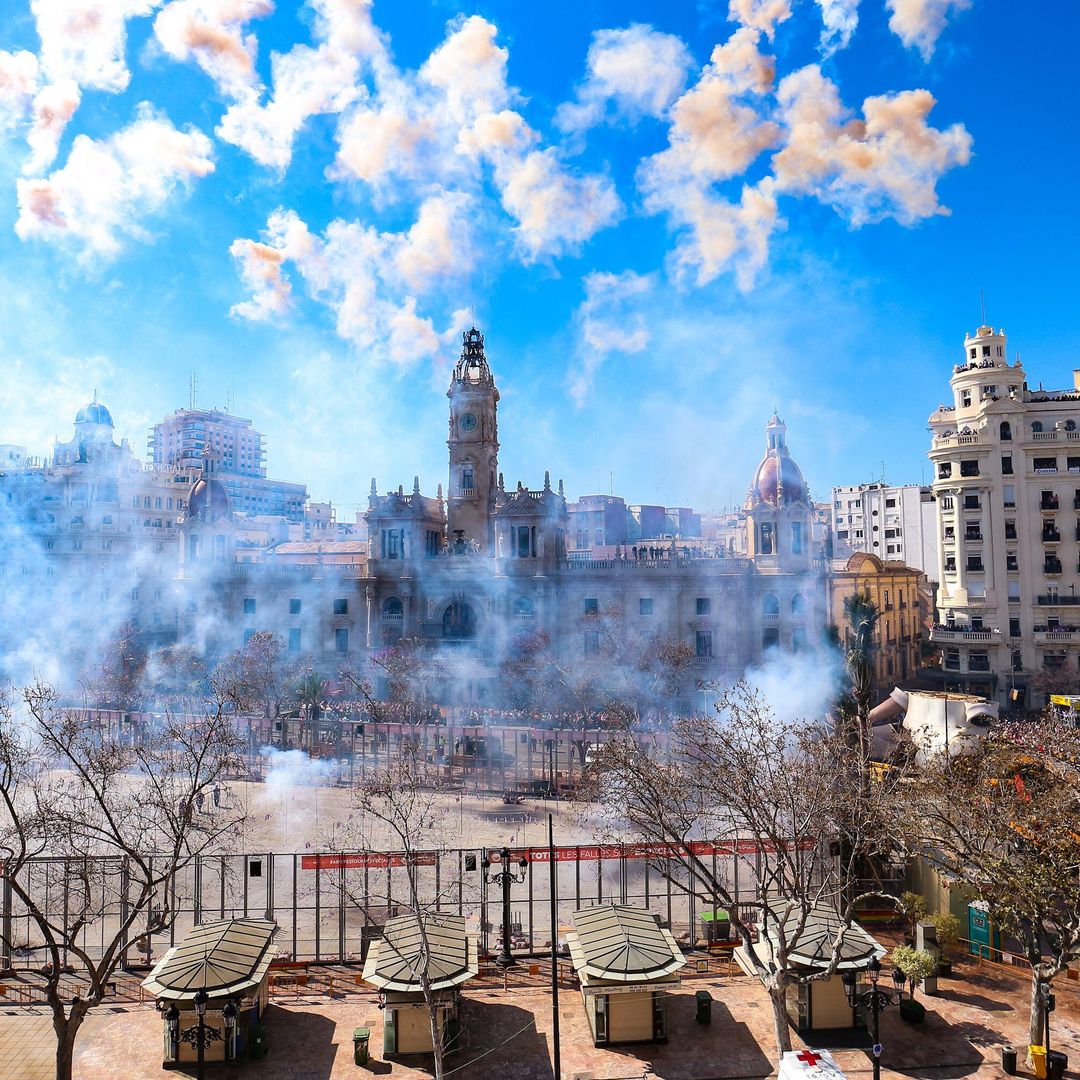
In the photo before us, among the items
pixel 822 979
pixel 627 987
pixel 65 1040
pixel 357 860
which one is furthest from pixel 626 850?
pixel 65 1040

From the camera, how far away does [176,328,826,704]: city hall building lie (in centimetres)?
5938

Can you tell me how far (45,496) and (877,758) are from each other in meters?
69.5

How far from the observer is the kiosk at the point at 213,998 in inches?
692

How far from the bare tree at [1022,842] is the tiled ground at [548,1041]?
1111 mm

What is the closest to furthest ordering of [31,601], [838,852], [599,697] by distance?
[838,852] → [599,697] → [31,601]

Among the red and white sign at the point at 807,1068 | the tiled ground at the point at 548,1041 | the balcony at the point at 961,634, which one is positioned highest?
the balcony at the point at 961,634

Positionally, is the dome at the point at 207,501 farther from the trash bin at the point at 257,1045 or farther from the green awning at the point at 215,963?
the trash bin at the point at 257,1045

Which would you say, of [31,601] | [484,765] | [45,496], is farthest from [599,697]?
[45,496]

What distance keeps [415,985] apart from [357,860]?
5888 millimetres

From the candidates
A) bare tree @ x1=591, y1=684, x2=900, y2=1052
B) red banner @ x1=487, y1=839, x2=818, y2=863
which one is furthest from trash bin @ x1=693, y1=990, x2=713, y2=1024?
red banner @ x1=487, y1=839, x2=818, y2=863

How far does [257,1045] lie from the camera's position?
59.3ft

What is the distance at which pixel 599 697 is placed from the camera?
172 ft

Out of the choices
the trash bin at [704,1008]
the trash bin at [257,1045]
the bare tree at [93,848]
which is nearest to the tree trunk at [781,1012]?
the trash bin at [704,1008]

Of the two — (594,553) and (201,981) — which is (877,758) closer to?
(201,981)
